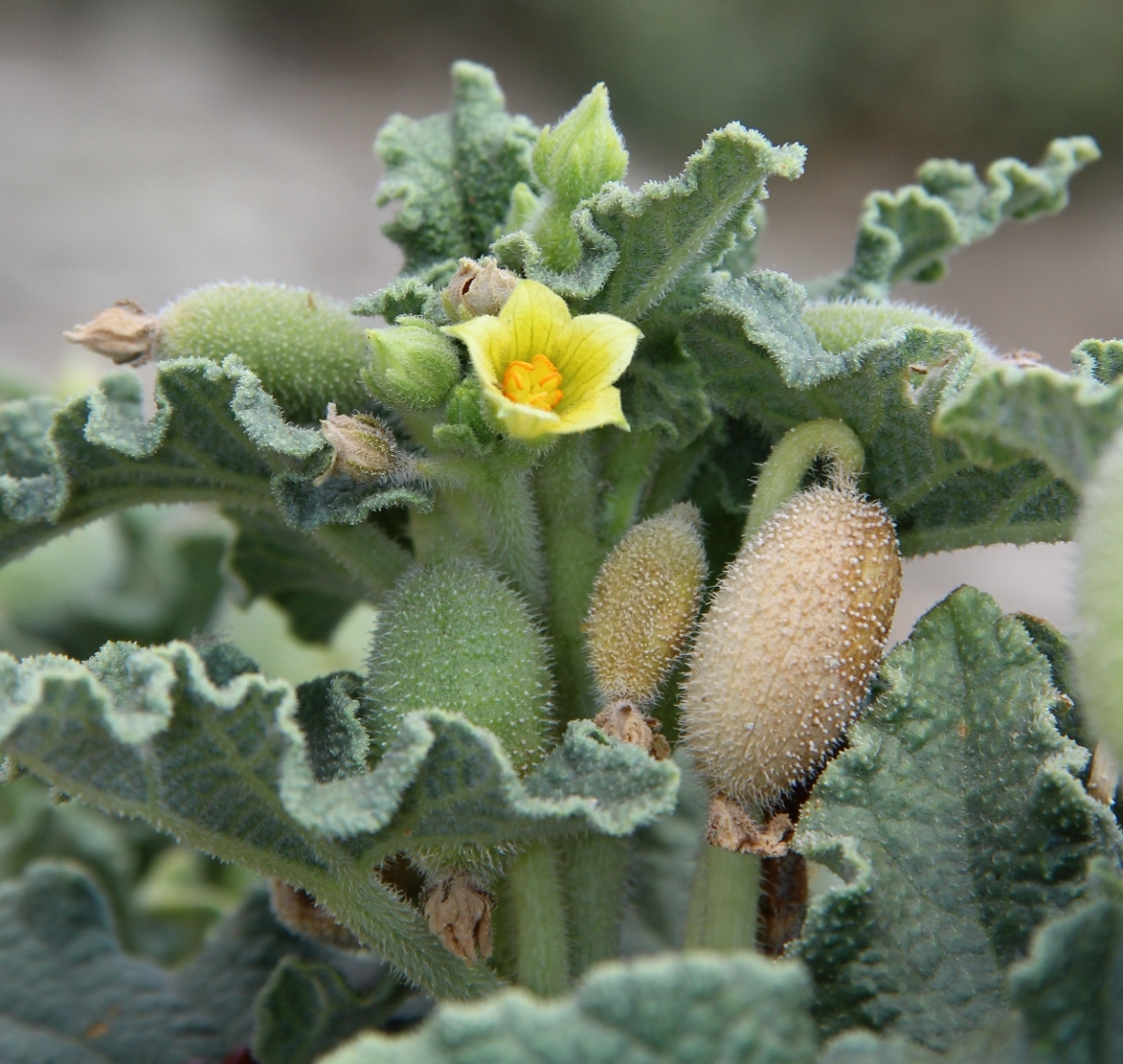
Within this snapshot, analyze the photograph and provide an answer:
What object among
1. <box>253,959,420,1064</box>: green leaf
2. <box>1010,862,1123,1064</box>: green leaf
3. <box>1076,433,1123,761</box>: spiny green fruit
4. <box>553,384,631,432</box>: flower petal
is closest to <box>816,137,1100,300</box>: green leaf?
<box>553,384,631,432</box>: flower petal

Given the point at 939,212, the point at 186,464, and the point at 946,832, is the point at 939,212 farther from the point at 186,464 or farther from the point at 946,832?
the point at 186,464

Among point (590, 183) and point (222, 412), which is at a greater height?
point (590, 183)

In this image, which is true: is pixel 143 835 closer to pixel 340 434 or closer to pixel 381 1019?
pixel 381 1019

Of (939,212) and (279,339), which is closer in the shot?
(279,339)

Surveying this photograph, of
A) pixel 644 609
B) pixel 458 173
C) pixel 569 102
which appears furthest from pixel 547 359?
pixel 569 102

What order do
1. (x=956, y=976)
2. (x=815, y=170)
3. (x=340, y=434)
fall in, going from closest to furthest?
(x=956, y=976) → (x=340, y=434) → (x=815, y=170)

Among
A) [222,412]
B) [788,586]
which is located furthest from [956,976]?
[222,412]
